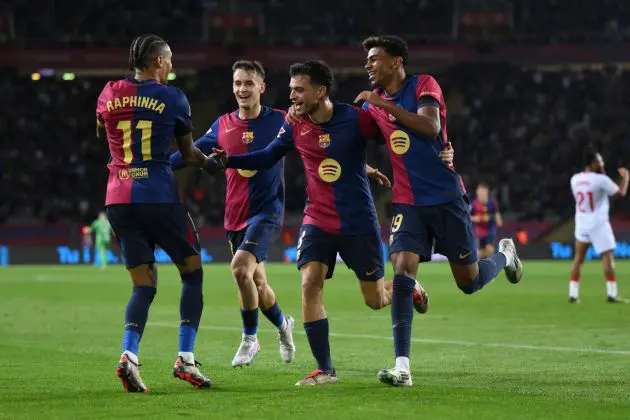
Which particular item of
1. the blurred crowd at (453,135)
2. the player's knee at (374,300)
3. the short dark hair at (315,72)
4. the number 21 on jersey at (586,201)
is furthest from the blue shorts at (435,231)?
the blurred crowd at (453,135)

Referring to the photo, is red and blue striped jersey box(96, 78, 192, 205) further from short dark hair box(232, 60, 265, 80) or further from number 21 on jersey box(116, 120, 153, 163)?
short dark hair box(232, 60, 265, 80)

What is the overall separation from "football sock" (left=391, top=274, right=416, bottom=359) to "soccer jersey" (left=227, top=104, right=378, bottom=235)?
1.91ft

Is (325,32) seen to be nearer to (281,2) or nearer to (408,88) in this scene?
(281,2)

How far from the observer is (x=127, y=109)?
8.45 metres

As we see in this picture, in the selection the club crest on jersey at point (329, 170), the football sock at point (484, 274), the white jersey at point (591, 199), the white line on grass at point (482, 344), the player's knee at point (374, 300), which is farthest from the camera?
the white jersey at point (591, 199)

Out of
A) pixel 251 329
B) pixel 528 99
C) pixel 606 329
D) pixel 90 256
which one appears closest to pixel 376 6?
pixel 528 99

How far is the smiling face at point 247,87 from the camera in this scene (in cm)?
1077

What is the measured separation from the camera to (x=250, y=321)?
1066 centimetres

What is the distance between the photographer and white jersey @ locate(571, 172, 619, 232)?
62.3 ft

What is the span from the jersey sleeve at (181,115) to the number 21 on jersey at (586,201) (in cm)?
1162

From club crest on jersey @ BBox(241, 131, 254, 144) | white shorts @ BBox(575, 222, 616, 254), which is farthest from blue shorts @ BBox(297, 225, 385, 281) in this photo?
white shorts @ BBox(575, 222, 616, 254)

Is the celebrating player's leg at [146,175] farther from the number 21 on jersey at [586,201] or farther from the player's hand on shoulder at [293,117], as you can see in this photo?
the number 21 on jersey at [586,201]

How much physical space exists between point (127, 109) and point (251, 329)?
2.85 m

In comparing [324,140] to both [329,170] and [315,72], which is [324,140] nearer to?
[329,170]
